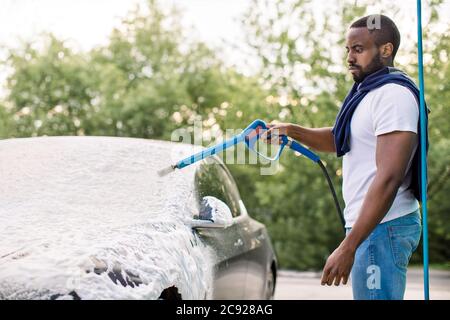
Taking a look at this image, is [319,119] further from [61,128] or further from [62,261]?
[62,261]

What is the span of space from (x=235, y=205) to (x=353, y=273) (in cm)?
206

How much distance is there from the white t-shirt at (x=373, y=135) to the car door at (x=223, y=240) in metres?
1.00

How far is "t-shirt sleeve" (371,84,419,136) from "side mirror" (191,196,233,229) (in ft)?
3.65

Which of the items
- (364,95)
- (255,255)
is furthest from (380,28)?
(255,255)

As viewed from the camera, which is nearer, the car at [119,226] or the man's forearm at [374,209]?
the man's forearm at [374,209]

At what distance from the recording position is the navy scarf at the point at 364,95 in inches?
97.4

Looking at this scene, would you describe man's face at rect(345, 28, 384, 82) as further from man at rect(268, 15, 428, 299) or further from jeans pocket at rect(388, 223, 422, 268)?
jeans pocket at rect(388, 223, 422, 268)

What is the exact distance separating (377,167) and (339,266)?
0.35m

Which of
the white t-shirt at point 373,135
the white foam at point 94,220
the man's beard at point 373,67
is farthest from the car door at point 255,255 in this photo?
the man's beard at point 373,67

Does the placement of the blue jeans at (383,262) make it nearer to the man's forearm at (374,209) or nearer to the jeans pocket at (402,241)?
the jeans pocket at (402,241)

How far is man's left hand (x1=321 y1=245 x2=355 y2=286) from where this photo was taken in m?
2.30

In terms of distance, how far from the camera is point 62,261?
2408mm

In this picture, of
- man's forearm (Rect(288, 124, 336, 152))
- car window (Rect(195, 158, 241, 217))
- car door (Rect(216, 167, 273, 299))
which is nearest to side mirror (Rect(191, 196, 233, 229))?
car window (Rect(195, 158, 241, 217))
